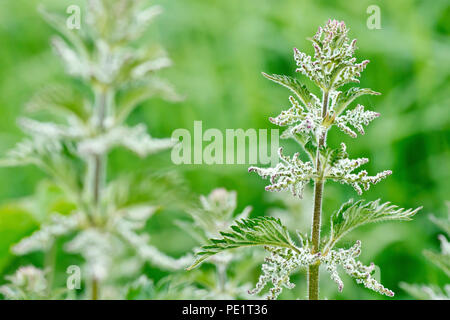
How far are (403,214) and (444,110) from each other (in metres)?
1.83

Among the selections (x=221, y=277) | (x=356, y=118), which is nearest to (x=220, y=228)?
(x=221, y=277)

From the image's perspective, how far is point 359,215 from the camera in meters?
0.86

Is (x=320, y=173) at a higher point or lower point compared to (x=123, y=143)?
lower

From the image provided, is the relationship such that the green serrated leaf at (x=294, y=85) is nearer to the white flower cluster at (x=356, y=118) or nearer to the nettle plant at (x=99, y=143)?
the white flower cluster at (x=356, y=118)

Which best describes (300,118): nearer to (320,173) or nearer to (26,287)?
(320,173)

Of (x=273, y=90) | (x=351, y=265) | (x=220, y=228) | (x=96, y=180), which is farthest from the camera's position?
(x=273, y=90)

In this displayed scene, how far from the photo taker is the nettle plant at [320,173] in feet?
2.69

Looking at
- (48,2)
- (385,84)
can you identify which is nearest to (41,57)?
(48,2)

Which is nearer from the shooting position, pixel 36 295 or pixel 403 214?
pixel 403 214

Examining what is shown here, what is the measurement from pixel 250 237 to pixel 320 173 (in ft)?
0.47

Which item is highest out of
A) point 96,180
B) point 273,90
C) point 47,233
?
point 273,90

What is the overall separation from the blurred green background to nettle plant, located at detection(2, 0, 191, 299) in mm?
916

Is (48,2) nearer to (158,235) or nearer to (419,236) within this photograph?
(158,235)

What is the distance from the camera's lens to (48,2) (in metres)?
2.95
